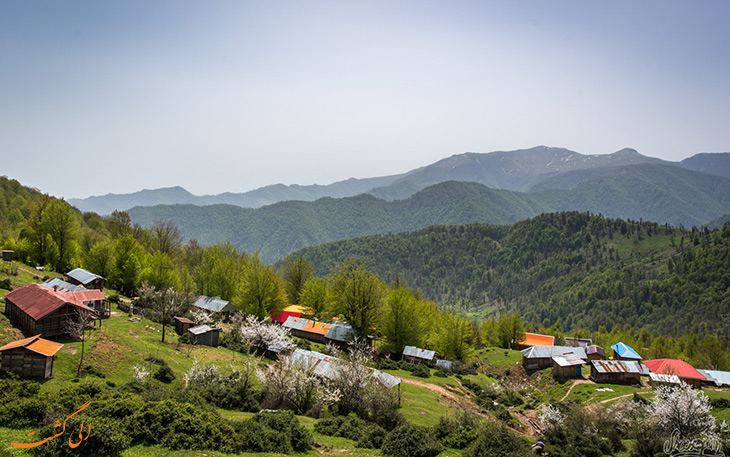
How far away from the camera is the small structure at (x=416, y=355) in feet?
186

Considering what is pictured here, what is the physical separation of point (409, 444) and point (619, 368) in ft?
148

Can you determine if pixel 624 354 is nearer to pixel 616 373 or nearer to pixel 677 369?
pixel 677 369

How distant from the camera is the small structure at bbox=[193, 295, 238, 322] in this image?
62.0 metres

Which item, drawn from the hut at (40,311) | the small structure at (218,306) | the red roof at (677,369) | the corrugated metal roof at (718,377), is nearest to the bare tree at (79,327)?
the hut at (40,311)

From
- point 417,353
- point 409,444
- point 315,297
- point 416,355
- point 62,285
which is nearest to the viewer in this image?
point 409,444

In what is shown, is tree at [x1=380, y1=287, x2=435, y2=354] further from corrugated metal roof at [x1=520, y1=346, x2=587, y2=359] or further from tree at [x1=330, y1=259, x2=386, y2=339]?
corrugated metal roof at [x1=520, y1=346, x2=587, y2=359]

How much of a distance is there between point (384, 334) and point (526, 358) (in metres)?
25.1

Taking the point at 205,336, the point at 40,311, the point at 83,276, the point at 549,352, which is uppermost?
the point at 40,311

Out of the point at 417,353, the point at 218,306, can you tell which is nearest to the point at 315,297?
the point at 218,306

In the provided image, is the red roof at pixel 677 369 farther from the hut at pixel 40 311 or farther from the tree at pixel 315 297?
the hut at pixel 40 311

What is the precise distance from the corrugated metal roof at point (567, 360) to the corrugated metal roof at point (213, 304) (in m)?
51.4

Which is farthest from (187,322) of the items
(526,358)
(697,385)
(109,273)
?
(697,385)

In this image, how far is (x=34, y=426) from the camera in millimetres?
17344

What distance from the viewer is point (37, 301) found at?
3147cm
